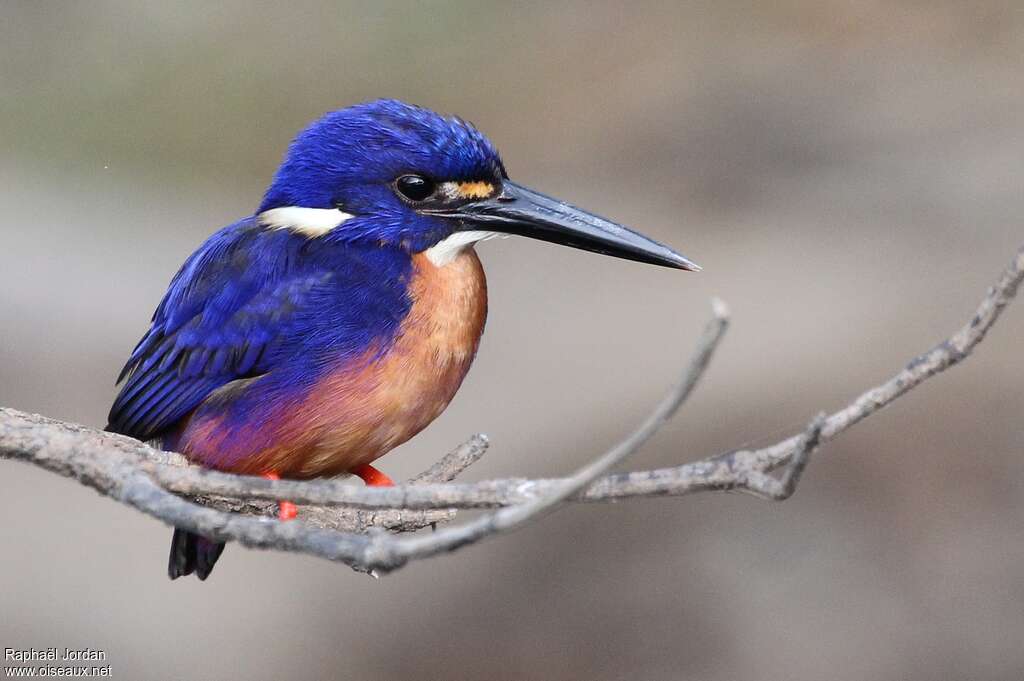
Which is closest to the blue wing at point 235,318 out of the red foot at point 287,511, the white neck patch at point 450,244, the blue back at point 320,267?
the blue back at point 320,267

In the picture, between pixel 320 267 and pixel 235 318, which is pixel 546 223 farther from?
pixel 235 318

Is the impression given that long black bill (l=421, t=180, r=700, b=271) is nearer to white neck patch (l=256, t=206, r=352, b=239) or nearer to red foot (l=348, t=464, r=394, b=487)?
white neck patch (l=256, t=206, r=352, b=239)

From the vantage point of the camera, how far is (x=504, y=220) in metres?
2.43

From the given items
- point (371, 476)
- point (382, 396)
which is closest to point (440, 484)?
point (382, 396)

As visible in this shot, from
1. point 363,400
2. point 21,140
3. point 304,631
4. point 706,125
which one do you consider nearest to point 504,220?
point 363,400

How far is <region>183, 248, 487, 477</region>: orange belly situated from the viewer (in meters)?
2.32

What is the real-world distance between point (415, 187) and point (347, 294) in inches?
8.9

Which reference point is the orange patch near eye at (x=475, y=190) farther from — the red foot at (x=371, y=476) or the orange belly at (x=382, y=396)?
the red foot at (x=371, y=476)

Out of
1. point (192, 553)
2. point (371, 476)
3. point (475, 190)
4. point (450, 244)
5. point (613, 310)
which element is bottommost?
point (192, 553)

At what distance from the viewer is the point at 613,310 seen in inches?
278

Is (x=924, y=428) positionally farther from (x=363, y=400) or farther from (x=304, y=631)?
(x=363, y=400)

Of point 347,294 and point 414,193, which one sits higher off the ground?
Result: point 414,193

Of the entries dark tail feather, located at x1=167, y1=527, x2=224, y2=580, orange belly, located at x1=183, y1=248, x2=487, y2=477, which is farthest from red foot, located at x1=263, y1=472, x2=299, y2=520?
dark tail feather, located at x1=167, y1=527, x2=224, y2=580

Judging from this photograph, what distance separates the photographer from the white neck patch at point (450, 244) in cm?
247
